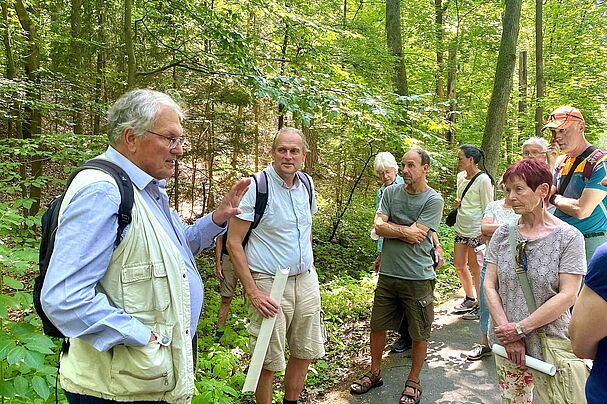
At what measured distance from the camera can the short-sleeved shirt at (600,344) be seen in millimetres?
→ 1447

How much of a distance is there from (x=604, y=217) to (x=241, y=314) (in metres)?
4.49

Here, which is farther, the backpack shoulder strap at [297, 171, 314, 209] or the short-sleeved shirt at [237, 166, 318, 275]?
the backpack shoulder strap at [297, 171, 314, 209]

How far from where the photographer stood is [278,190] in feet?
10.6

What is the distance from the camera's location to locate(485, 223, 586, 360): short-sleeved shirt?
7.80 feet

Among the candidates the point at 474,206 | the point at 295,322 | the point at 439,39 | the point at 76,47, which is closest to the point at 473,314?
Result: the point at 474,206

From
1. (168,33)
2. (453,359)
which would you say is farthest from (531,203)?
(168,33)

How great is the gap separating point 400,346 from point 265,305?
2.32m

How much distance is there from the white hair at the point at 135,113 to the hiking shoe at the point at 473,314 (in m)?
4.96

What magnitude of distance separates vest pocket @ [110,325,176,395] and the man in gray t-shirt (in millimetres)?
2478

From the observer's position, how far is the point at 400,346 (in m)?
4.72

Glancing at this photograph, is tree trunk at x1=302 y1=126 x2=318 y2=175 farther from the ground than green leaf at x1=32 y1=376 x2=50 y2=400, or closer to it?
farther from the ground

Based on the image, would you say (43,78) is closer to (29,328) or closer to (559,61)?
(29,328)

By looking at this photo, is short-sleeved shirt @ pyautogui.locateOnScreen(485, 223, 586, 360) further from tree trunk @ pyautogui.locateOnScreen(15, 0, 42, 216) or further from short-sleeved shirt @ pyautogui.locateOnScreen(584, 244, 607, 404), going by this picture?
tree trunk @ pyautogui.locateOnScreen(15, 0, 42, 216)

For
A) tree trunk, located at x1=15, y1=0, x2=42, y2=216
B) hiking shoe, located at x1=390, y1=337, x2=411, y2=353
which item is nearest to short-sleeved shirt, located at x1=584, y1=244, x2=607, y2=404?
hiking shoe, located at x1=390, y1=337, x2=411, y2=353
